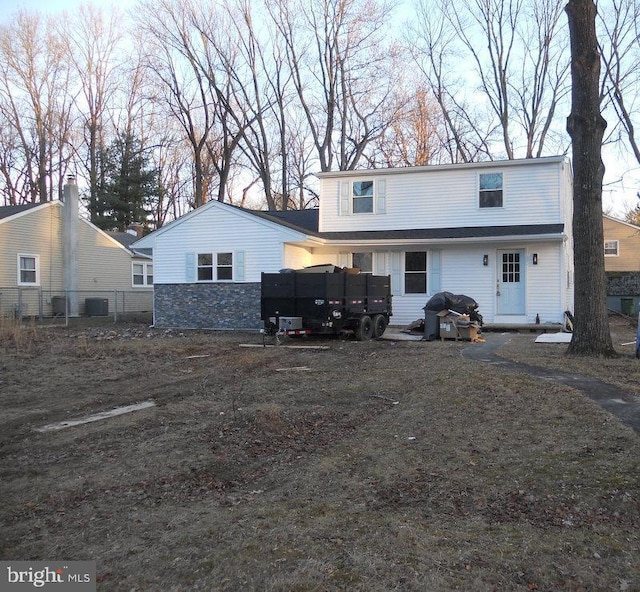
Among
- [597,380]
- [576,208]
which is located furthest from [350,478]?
[576,208]

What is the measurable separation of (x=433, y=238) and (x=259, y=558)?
15.9 metres

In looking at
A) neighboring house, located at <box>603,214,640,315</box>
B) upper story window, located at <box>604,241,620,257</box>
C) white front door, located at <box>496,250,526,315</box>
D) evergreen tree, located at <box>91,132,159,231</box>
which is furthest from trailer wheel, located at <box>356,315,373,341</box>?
evergreen tree, located at <box>91,132,159,231</box>

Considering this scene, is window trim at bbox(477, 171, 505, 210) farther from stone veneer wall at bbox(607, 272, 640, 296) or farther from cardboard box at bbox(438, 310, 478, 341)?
stone veneer wall at bbox(607, 272, 640, 296)

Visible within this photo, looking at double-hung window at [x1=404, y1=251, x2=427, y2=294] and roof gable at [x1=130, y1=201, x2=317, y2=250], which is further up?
roof gable at [x1=130, y1=201, x2=317, y2=250]

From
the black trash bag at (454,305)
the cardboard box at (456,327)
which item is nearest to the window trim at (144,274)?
the black trash bag at (454,305)

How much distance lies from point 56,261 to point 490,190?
62.5 feet

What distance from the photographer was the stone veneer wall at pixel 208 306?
62.0ft

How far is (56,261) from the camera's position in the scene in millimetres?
27078

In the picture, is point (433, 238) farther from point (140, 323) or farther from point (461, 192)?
point (140, 323)

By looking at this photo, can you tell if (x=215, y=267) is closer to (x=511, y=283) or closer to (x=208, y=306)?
(x=208, y=306)

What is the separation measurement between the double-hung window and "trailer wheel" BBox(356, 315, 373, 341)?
406cm

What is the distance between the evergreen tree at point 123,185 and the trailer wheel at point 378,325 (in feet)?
89.3

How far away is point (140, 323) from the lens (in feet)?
74.1

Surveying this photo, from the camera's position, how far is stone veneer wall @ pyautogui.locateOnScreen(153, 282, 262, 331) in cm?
1891
